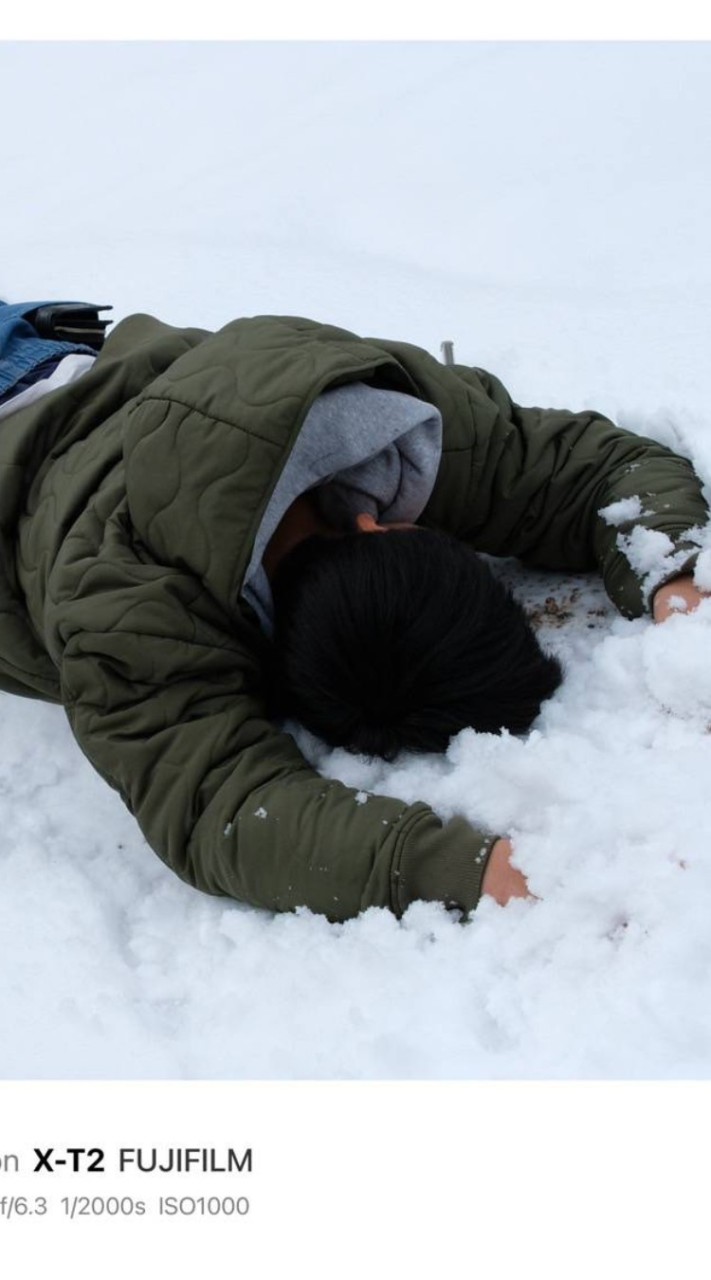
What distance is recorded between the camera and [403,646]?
3.19ft

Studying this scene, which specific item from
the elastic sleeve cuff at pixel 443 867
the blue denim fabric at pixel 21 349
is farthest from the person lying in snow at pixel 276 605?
the blue denim fabric at pixel 21 349

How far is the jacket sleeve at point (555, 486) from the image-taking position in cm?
120

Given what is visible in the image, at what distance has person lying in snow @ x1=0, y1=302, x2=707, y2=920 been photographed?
0.96m

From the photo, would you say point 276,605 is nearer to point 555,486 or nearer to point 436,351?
point 555,486

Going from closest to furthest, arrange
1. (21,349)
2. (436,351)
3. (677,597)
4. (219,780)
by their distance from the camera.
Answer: (219,780), (677,597), (21,349), (436,351)

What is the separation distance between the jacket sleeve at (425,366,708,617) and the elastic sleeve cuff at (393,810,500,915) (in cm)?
37

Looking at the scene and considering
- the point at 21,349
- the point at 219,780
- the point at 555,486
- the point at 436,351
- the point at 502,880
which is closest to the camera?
the point at 502,880

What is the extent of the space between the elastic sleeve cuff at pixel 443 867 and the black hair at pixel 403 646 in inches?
4.6

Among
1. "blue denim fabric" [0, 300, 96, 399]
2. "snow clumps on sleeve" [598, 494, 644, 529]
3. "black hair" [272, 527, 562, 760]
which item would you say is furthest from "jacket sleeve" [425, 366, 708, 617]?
"blue denim fabric" [0, 300, 96, 399]

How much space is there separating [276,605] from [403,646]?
0.16 metres

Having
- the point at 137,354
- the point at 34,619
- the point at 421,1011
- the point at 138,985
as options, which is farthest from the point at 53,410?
the point at 421,1011

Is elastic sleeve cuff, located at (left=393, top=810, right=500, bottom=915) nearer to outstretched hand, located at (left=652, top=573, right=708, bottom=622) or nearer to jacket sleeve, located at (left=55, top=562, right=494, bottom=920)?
jacket sleeve, located at (left=55, top=562, right=494, bottom=920)

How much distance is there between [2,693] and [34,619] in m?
0.21

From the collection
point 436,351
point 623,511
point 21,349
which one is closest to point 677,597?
point 623,511
